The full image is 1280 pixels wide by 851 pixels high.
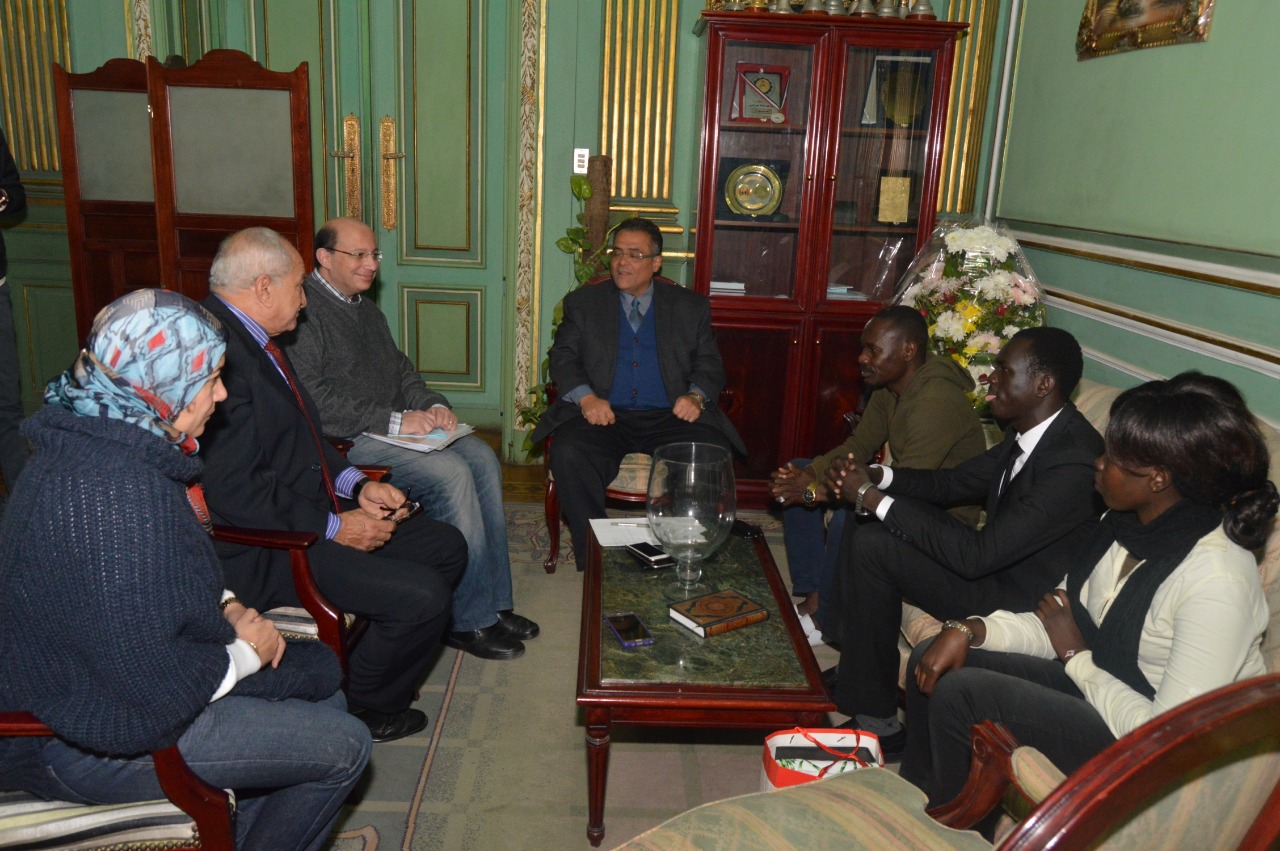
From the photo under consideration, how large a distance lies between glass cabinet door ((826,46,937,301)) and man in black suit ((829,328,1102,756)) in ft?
6.36

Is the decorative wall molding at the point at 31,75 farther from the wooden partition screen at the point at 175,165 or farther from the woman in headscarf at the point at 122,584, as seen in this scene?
the woman in headscarf at the point at 122,584

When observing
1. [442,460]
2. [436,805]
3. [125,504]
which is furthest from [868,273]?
[125,504]

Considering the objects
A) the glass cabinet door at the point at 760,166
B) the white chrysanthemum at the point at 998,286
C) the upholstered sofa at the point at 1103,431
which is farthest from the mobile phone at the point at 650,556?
the glass cabinet door at the point at 760,166

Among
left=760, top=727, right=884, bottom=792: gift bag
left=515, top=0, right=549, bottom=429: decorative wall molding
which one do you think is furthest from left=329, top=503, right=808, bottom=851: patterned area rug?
left=515, top=0, right=549, bottom=429: decorative wall molding

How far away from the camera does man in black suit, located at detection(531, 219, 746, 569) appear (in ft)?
12.0

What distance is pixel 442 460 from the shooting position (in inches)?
120

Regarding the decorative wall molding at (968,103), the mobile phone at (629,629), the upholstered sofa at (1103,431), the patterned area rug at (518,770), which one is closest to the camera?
the upholstered sofa at (1103,431)

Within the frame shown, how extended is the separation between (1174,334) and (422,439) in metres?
2.33

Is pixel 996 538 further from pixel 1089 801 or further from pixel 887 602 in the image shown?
pixel 1089 801

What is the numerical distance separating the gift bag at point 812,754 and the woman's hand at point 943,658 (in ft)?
0.58

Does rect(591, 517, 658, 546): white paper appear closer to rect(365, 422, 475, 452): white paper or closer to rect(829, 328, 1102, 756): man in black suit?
rect(829, 328, 1102, 756): man in black suit

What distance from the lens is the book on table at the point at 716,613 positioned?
7.03ft

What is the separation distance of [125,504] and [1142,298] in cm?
296

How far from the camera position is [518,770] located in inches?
97.0
